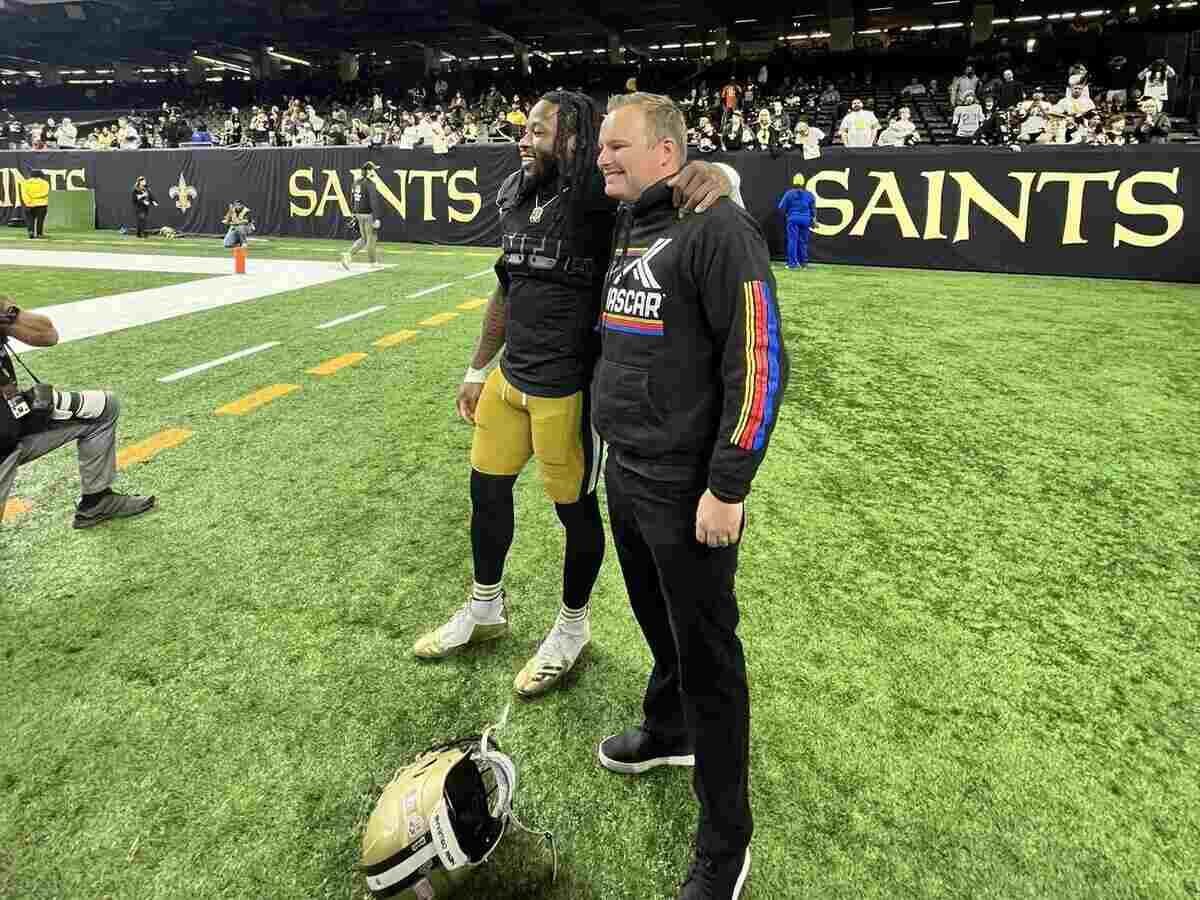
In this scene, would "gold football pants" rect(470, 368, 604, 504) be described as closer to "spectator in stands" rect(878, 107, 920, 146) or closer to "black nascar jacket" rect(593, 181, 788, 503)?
"black nascar jacket" rect(593, 181, 788, 503)

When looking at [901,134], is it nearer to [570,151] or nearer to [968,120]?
[968,120]

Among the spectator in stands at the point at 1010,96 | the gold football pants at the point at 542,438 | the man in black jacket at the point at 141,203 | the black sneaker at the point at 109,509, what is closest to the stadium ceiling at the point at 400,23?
the spectator in stands at the point at 1010,96

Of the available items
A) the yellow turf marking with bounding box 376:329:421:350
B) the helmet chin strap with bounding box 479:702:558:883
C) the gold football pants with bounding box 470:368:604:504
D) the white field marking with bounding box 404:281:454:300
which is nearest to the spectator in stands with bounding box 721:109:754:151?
the white field marking with bounding box 404:281:454:300

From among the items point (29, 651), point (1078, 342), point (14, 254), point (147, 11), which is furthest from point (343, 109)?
point (29, 651)

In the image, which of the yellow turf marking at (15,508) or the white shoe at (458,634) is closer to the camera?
the white shoe at (458,634)

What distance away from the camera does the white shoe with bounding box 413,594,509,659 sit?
8.16 feet

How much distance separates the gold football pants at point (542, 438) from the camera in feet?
7.48

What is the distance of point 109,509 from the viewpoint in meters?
3.41

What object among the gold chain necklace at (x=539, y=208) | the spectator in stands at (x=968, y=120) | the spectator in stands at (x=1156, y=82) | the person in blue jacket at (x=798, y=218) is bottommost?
the gold chain necklace at (x=539, y=208)

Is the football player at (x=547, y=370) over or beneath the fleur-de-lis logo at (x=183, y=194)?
beneath

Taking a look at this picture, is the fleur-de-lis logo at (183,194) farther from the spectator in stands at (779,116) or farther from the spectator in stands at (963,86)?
the spectator in stands at (963,86)

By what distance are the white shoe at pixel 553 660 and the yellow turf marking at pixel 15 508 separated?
273 cm

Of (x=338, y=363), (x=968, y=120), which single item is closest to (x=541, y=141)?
(x=338, y=363)

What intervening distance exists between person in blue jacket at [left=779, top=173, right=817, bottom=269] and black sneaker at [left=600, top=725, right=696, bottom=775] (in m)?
11.4
